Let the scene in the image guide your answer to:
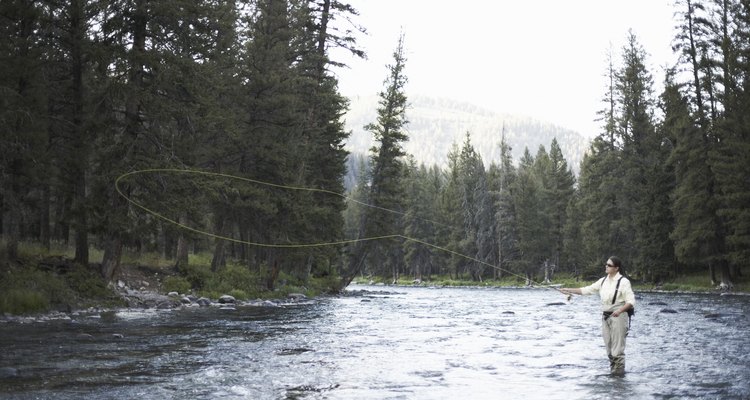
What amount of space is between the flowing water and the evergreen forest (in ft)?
10.2

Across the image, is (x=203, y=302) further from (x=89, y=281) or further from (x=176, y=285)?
(x=89, y=281)

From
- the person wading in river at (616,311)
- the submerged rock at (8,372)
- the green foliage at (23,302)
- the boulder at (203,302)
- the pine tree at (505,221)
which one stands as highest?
the pine tree at (505,221)

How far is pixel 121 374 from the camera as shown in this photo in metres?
10.6

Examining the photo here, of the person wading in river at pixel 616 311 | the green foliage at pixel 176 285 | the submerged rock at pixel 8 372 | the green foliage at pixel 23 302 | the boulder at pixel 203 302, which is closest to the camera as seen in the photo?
the submerged rock at pixel 8 372

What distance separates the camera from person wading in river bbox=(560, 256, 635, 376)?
460 inches

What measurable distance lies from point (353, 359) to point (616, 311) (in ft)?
16.7

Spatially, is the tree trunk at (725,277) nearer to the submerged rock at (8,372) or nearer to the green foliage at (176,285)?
the green foliage at (176,285)

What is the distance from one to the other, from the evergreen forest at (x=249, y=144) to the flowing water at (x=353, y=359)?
3097 millimetres

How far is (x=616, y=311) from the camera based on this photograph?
460 inches

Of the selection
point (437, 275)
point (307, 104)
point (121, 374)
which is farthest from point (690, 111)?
point (437, 275)

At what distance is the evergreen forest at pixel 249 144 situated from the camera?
22812mm

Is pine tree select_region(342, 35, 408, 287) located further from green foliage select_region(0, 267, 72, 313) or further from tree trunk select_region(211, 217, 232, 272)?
green foliage select_region(0, 267, 72, 313)

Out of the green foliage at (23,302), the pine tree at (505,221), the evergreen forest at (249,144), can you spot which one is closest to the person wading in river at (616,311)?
the evergreen forest at (249,144)

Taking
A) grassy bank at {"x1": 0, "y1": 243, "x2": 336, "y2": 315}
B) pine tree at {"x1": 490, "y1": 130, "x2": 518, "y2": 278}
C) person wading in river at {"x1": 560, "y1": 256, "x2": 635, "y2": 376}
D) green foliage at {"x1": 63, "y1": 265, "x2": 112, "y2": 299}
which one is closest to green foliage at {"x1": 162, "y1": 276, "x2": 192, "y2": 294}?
grassy bank at {"x1": 0, "y1": 243, "x2": 336, "y2": 315}
